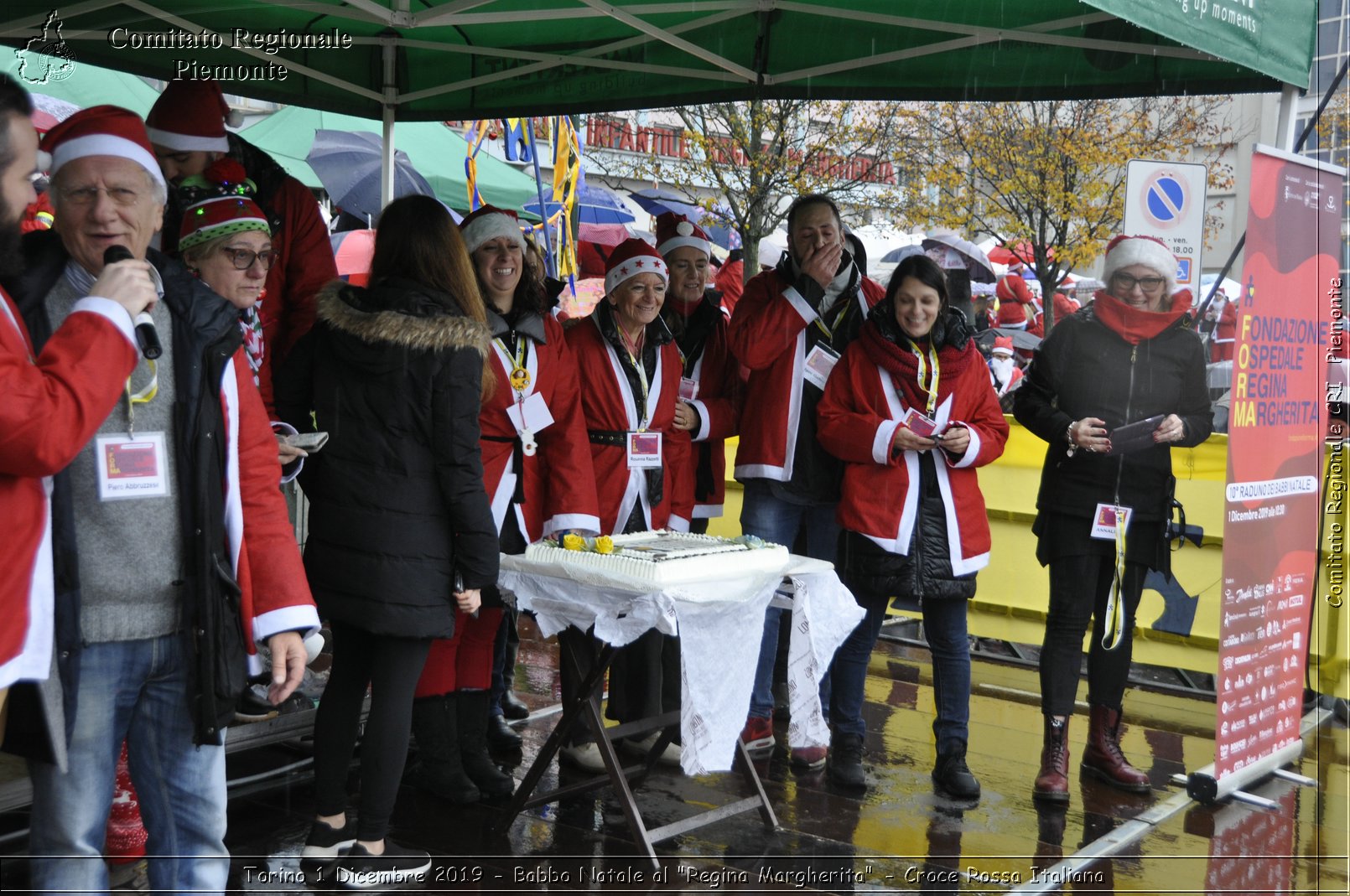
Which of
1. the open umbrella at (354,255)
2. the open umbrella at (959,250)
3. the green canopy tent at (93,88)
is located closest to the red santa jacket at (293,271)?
the green canopy tent at (93,88)

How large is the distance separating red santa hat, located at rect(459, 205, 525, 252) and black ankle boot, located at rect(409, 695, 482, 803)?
1.47 m

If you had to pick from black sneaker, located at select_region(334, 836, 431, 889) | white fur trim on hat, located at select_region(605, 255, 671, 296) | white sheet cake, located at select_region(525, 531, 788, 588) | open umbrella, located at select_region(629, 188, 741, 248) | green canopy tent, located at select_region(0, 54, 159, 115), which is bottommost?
black sneaker, located at select_region(334, 836, 431, 889)

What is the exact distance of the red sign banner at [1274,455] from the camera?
4.07m

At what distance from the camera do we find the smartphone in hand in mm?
2973

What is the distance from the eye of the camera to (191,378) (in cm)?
215

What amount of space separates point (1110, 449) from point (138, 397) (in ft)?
10.4

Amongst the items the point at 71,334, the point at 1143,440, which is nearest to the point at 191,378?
the point at 71,334

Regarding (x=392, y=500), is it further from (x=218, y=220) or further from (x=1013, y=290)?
(x=1013, y=290)

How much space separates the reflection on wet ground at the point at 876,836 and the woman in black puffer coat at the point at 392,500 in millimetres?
340

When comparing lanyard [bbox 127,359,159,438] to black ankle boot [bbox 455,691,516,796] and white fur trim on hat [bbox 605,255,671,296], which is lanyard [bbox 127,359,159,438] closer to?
black ankle boot [bbox 455,691,516,796]

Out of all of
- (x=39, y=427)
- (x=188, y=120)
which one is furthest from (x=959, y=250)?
(x=39, y=427)

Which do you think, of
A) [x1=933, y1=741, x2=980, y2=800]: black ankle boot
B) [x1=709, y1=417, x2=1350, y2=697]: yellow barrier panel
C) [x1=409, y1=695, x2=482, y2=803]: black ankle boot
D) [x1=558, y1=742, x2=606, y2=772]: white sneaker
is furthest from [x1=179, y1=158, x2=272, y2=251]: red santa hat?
[x1=709, y1=417, x2=1350, y2=697]: yellow barrier panel

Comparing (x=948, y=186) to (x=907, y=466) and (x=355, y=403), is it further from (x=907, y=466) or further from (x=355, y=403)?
(x=355, y=403)

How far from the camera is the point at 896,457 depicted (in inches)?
162
